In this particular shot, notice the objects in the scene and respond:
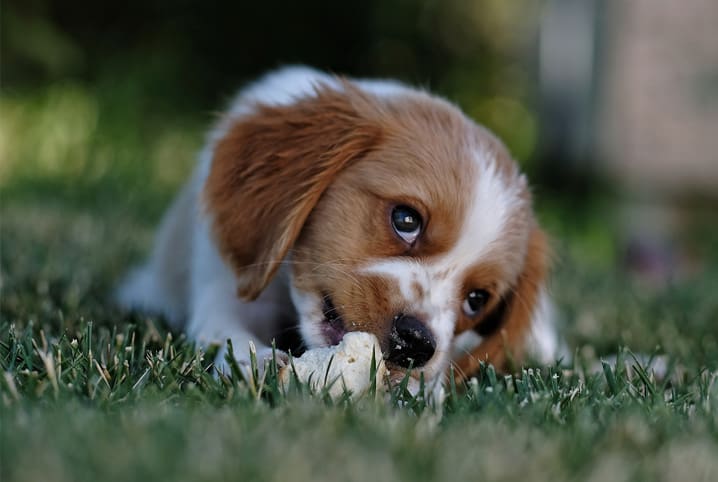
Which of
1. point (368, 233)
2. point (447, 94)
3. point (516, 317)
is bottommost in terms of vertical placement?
point (516, 317)

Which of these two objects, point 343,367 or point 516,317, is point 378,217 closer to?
point 343,367

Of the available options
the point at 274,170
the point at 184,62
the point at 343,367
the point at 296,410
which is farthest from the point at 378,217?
the point at 184,62

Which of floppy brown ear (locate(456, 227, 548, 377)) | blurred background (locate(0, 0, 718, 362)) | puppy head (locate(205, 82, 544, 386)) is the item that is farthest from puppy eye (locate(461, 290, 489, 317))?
blurred background (locate(0, 0, 718, 362))


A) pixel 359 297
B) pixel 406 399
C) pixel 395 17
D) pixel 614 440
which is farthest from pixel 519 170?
pixel 395 17

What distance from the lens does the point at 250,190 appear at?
3.30 metres

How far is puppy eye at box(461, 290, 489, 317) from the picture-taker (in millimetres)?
3269

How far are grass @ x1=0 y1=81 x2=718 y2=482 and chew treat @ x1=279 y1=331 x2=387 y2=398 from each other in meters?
0.13

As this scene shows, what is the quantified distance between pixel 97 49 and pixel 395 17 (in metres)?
4.46

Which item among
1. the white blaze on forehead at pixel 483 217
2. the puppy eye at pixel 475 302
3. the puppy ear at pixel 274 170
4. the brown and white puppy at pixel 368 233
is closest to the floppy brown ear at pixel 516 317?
the brown and white puppy at pixel 368 233

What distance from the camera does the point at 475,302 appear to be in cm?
333

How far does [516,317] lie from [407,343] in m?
0.88

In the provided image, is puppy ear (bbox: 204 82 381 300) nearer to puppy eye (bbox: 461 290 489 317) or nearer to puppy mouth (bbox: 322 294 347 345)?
puppy mouth (bbox: 322 294 347 345)

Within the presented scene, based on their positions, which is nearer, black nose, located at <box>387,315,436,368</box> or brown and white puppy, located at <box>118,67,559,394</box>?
black nose, located at <box>387,315,436,368</box>

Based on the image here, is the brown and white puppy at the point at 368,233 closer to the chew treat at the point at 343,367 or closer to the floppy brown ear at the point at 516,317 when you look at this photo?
the floppy brown ear at the point at 516,317
